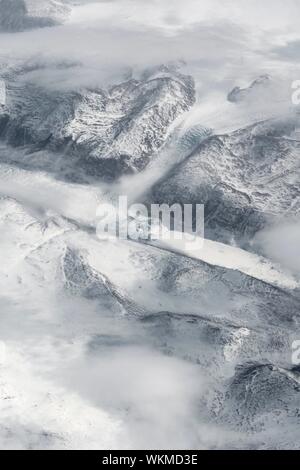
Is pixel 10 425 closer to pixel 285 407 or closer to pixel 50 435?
pixel 50 435

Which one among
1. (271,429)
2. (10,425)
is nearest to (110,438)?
(10,425)
